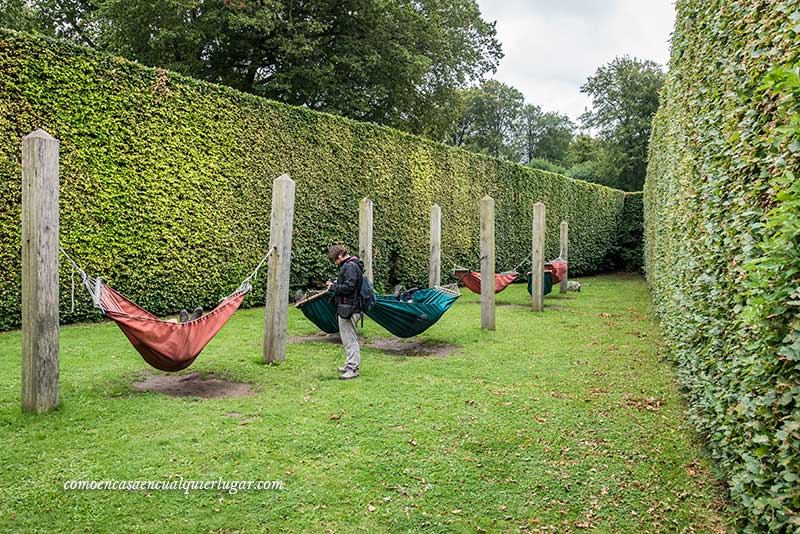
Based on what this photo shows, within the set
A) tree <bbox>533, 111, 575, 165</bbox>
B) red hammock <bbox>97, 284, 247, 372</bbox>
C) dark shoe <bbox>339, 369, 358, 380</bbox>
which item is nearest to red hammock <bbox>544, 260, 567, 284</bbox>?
dark shoe <bbox>339, 369, 358, 380</bbox>

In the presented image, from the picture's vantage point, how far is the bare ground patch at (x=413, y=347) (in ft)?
19.7

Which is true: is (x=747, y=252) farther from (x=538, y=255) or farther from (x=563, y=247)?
(x=563, y=247)

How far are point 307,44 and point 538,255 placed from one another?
9006mm

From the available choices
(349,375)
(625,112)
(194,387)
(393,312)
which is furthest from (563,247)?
(625,112)

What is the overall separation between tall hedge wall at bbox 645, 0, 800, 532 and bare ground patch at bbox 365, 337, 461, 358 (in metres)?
2.71

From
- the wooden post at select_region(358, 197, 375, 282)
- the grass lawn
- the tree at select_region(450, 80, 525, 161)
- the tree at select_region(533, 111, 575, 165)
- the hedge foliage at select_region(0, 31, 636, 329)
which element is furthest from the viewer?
the tree at select_region(533, 111, 575, 165)

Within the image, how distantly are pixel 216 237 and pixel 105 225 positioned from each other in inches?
63.1

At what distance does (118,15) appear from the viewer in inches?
535

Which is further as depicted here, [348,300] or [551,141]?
[551,141]

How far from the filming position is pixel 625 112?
94.4 feet

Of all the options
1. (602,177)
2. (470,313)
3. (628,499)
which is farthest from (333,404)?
(602,177)

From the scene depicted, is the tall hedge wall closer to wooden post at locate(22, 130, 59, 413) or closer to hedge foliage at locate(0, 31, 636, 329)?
wooden post at locate(22, 130, 59, 413)

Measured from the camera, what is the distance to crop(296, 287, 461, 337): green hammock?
18.7 ft

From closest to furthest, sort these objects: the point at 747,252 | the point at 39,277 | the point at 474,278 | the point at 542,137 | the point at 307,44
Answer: the point at 747,252, the point at 39,277, the point at 474,278, the point at 307,44, the point at 542,137
